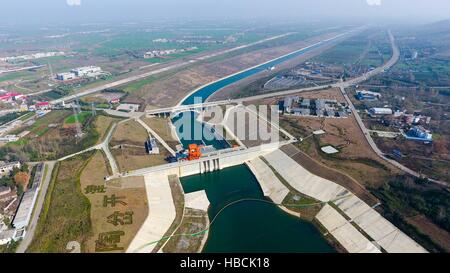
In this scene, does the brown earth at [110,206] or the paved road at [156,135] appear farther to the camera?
the paved road at [156,135]

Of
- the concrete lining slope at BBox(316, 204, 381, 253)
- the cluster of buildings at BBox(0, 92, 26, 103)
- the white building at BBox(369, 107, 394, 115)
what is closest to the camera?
the concrete lining slope at BBox(316, 204, 381, 253)

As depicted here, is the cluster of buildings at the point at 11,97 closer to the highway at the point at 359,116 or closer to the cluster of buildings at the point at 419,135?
the highway at the point at 359,116

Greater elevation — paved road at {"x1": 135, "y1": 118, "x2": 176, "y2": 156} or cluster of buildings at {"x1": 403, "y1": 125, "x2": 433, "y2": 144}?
cluster of buildings at {"x1": 403, "y1": 125, "x2": 433, "y2": 144}

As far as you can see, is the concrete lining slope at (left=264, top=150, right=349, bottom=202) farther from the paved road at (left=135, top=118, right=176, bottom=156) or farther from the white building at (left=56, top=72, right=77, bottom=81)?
the white building at (left=56, top=72, right=77, bottom=81)

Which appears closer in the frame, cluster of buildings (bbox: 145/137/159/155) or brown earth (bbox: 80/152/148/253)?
brown earth (bbox: 80/152/148/253)

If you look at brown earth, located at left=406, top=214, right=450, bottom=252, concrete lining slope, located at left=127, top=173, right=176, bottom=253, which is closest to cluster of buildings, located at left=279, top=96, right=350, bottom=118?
brown earth, located at left=406, top=214, right=450, bottom=252

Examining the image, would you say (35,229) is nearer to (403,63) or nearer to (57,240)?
(57,240)

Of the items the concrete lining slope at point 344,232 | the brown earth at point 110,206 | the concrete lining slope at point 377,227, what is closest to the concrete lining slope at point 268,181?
the concrete lining slope at point 344,232
